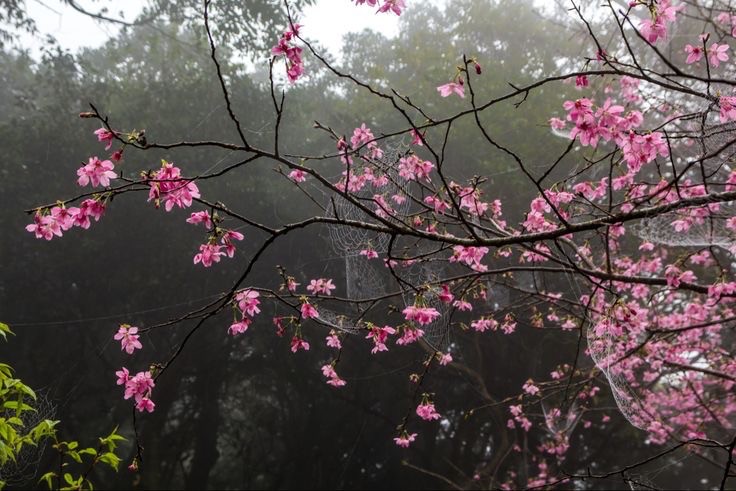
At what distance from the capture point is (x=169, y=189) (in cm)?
184

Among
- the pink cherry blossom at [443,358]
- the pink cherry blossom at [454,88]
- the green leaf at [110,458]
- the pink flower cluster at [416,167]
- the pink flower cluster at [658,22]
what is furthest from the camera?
the pink flower cluster at [416,167]

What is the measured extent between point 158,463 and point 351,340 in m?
4.13

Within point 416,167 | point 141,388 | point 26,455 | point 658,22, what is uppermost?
point 416,167

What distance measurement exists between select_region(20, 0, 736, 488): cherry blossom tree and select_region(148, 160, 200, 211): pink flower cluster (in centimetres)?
1

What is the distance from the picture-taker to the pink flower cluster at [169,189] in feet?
5.77

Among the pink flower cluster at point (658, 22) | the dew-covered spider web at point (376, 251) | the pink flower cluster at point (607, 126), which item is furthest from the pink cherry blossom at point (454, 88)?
the dew-covered spider web at point (376, 251)

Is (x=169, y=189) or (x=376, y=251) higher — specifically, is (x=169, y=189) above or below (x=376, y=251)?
below

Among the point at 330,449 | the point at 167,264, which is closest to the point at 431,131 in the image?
the point at 167,264

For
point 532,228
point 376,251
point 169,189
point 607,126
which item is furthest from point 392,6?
point 376,251

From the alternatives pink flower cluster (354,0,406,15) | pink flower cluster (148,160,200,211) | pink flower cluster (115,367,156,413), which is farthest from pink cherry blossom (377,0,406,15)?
pink flower cluster (115,367,156,413)

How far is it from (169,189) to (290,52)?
0.85 metres

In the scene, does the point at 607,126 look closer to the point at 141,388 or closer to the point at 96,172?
the point at 96,172

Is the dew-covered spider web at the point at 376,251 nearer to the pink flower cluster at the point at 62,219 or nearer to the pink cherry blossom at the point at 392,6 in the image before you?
the pink cherry blossom at the point at 392,6

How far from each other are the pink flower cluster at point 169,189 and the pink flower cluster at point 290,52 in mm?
692
